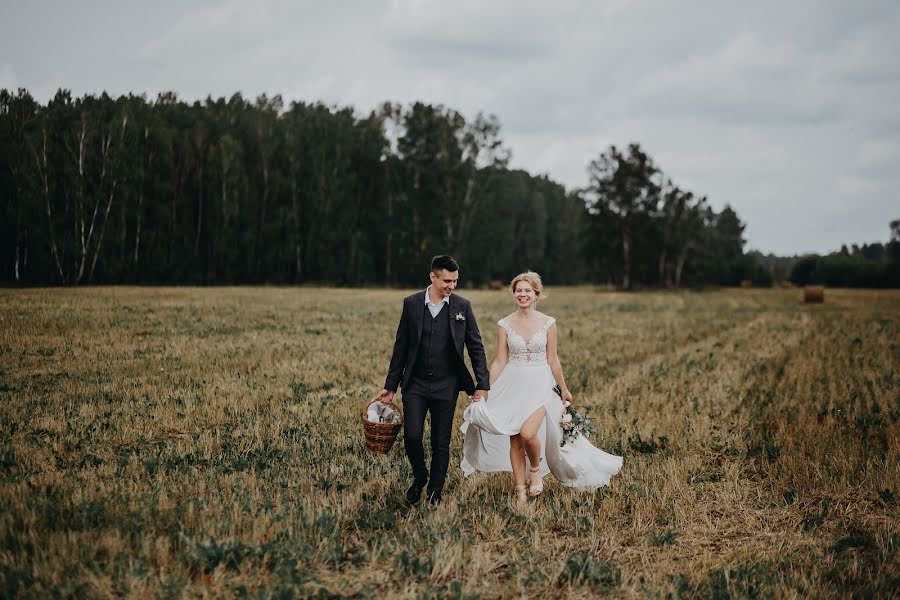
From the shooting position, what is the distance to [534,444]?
6289mm

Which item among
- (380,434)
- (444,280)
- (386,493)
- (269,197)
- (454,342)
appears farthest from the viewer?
(269,197)

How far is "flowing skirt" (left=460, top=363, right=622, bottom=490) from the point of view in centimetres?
624

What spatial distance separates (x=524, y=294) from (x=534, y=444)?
1.49 metres

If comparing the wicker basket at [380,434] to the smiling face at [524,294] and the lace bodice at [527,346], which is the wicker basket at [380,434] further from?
the smiling face at [524,294]

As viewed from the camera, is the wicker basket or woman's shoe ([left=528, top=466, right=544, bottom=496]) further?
woman's shoe ([left=528, top=466, right=544, bottom=496])

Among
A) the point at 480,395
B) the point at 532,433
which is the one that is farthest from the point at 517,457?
the point at 480,395

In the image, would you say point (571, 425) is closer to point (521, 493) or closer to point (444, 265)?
point (521, 493)

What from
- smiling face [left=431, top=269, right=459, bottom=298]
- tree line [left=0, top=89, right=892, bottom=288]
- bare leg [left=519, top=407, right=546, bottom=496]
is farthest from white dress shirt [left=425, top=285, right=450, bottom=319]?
tree line [left=0, top=89, right=892, bottom=288]

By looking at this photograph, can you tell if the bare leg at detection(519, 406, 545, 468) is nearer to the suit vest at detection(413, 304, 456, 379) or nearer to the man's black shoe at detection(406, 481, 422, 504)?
the suit vest at detection(413, 304, 456, 379)

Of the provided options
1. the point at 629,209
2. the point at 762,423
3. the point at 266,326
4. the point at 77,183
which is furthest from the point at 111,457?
the point at 629,209

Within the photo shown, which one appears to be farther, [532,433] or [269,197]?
[269,197]

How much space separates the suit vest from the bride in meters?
0.50

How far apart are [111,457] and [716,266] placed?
315 ft

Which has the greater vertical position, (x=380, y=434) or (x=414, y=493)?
(x=380, y=434)
